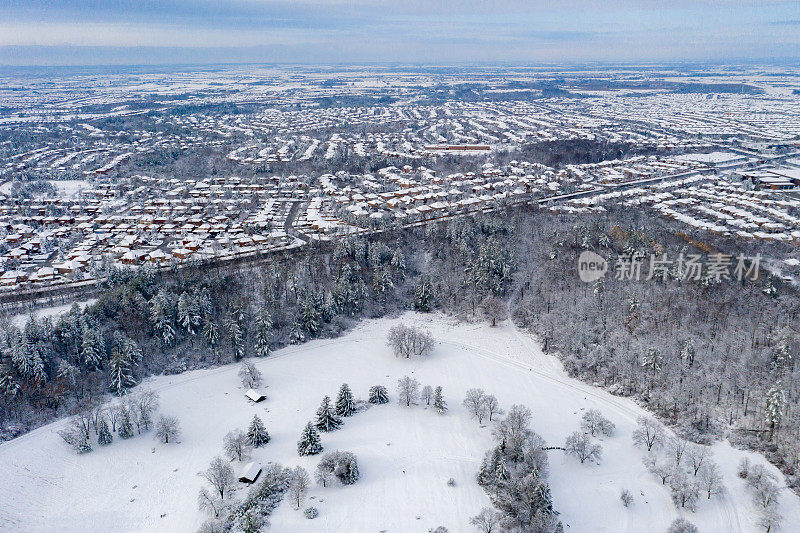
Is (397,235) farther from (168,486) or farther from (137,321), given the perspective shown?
(168,486)

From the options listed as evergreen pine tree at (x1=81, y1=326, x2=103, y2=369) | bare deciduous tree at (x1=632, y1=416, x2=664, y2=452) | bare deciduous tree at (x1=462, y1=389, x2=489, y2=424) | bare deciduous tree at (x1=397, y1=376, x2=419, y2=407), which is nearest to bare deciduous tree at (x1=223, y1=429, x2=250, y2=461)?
bare deciduous tree at (x1=397, y1=376, x2=419, y2=407)

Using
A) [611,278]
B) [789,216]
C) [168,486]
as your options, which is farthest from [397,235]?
[789,216]

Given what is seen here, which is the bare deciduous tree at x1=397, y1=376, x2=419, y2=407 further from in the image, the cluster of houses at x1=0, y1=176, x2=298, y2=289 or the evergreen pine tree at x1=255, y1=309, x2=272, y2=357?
the cluster of houses at x1=0, y1=176, x2=298, y2=289

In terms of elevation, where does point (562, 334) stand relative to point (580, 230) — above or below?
below

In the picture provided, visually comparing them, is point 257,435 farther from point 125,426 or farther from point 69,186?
point 69,186

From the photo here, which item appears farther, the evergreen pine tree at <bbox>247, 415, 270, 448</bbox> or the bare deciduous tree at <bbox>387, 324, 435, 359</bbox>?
the bare deciduous tree at <bbox>387, 324, 435, 359</bbox>

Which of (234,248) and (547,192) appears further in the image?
(547,192)

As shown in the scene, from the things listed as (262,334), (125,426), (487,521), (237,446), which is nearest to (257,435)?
(237,446)
